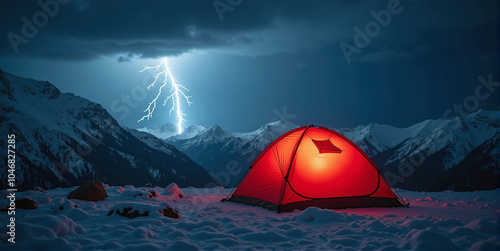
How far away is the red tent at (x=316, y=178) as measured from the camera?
12391mm

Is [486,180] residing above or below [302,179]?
below

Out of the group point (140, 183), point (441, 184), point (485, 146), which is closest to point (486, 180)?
point (441, 184)

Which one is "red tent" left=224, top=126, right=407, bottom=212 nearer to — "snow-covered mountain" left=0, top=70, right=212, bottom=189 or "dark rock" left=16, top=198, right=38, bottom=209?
"dark rock" left=16, top=198, right=38, bottom=209

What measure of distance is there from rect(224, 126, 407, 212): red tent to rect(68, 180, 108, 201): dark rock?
5.75m

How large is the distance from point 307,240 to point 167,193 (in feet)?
30.5

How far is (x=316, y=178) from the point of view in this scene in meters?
12.8

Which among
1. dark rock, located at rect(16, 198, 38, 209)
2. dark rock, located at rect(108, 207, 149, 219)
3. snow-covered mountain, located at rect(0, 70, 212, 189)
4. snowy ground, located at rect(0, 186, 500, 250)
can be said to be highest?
snow-covered mountain, located at rect(0, 70, 212, 189)

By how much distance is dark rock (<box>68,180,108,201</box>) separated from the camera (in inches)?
485

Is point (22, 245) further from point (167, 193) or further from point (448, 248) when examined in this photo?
point (167, 193)

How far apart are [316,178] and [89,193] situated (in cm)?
885

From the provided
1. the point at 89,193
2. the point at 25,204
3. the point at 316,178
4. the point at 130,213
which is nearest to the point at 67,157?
the point at 89,193

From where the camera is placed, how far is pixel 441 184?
150250 mm

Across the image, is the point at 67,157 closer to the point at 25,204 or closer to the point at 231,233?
the point at 25,204

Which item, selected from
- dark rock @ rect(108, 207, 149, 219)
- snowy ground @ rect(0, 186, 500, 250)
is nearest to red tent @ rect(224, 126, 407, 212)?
snowy ground @ rect(0, 186, 500, 250)
